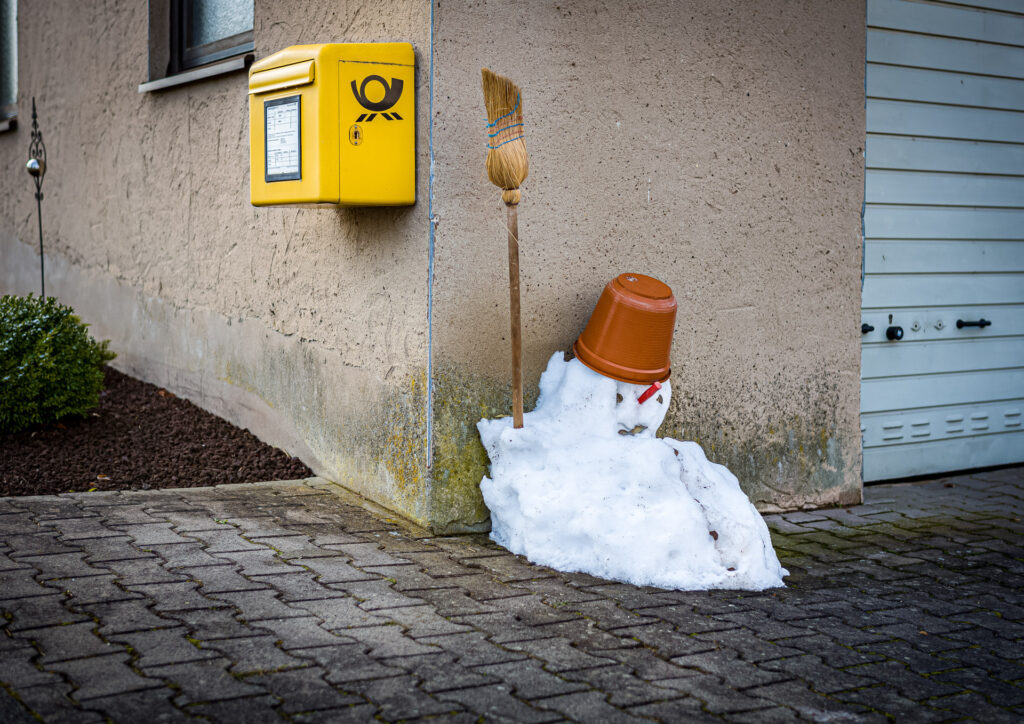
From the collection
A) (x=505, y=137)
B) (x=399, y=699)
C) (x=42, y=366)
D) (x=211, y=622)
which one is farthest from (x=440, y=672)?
(x=42, y=366)

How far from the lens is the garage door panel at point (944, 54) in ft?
19.1

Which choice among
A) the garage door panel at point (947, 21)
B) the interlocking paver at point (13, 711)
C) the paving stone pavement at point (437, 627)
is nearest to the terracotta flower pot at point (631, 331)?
the paving stone pavement at point (437, 627)

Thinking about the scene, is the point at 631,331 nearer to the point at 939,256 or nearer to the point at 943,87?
the point at 939,256

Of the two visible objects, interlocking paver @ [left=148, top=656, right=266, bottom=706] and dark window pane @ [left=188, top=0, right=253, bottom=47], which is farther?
dark window pane @ [left=188, top=0, right=253, bottom=47]

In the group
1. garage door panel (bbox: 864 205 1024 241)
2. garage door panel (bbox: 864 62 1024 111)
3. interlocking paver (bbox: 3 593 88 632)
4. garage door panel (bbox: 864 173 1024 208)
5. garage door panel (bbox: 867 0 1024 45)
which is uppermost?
garage door panel (bbox: 867 0 1024 45)

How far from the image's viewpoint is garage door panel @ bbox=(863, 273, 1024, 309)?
5926 mm

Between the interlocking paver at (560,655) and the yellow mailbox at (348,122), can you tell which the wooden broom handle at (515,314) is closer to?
the yellow mailbox at (348,122)

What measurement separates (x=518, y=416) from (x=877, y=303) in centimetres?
258

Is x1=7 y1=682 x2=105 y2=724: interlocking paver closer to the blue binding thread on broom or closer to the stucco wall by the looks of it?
the stucco wall

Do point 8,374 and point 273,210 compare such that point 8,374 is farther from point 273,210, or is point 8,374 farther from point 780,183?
point 780,183

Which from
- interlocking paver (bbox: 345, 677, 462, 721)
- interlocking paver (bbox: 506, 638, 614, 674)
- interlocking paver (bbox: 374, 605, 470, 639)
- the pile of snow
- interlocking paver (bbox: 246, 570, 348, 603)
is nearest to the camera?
interlocking paver (bbox: 345, 677, 462, 721)

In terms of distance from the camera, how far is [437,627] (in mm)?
3426

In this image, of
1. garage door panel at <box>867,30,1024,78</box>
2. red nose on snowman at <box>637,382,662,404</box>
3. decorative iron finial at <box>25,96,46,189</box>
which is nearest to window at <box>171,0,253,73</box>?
decorative iron finial at <box>25,96,46,189</box>

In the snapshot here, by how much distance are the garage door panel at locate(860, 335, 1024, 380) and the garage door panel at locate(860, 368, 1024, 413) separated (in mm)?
41
